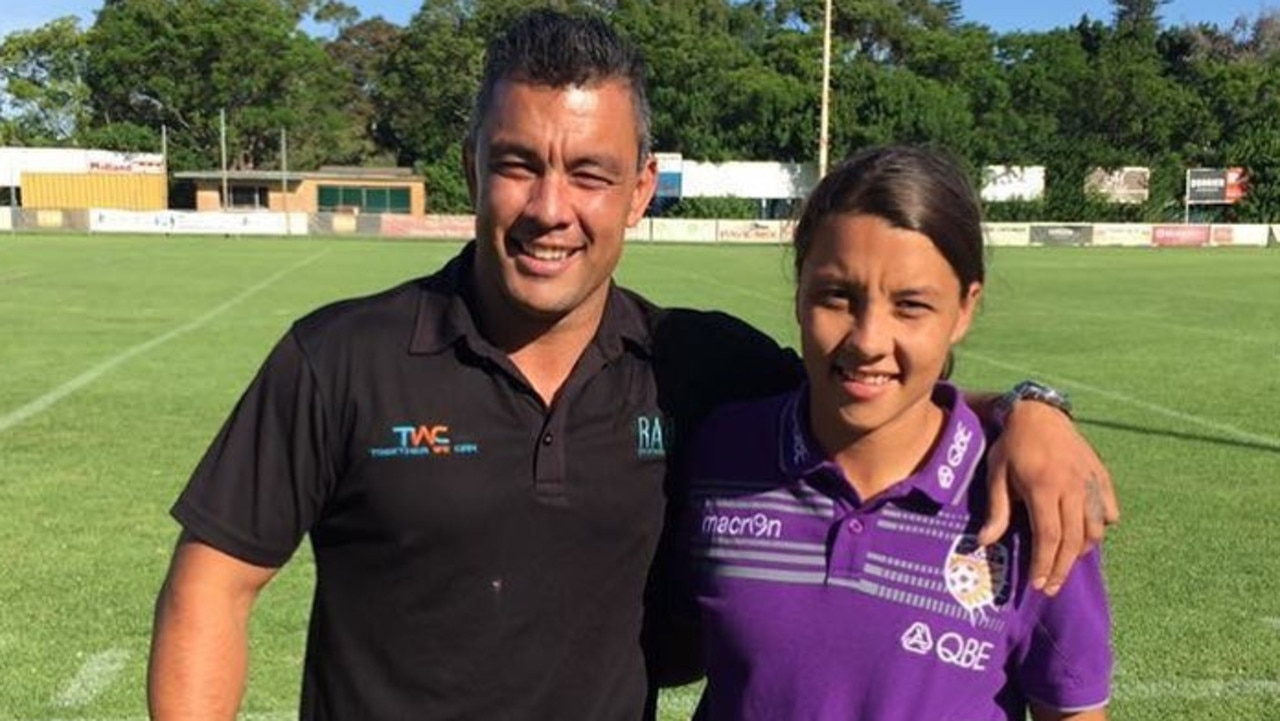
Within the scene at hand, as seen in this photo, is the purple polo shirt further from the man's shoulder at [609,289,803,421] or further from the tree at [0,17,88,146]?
the tree at [0,17,88,146]

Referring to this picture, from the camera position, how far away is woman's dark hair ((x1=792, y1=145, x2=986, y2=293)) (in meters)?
1.91

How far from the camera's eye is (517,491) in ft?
6.60

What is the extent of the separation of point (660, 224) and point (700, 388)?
51102 mm

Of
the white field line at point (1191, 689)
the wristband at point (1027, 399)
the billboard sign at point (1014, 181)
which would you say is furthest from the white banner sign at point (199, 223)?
the wristband at point (1027, 399)

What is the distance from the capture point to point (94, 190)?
211 feet

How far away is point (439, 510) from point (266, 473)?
268mm

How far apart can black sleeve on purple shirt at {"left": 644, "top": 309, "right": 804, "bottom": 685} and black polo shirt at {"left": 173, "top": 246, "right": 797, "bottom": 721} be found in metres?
0.06

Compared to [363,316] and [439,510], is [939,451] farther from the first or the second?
[363,316]

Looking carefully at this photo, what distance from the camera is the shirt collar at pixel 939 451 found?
6.33ft

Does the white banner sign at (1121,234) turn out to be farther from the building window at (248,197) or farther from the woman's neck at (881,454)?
the woman's neck at (881,454)

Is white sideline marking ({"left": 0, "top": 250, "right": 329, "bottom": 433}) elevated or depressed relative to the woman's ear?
depressed

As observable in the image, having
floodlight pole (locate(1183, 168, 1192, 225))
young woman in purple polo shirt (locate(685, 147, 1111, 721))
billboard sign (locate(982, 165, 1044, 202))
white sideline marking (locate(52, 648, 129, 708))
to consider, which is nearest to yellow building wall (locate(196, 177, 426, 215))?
billboard sign (locate(982, 165, 1044, 202))

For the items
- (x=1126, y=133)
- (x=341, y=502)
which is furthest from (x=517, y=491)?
(x=1126, y=133)

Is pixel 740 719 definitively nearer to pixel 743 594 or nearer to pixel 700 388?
pixel 743 594
